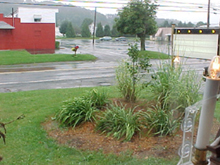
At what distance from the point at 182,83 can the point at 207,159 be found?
3680 millimetres

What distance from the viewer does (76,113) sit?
6.45 m

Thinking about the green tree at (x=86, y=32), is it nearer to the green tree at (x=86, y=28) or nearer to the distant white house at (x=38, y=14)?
the green tree at (x=86, y=28)

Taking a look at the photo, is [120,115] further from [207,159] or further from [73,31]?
[73,31]

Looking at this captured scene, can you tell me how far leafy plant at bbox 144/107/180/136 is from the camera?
5.54m

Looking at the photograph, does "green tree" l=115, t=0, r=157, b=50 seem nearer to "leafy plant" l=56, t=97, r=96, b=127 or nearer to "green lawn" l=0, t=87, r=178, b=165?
"green lawn" l=0, t=87, r=178, b=165

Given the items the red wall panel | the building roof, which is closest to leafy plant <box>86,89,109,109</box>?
the building roof

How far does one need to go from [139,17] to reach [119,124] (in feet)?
79.8

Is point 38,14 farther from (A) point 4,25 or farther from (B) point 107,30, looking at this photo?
(B) point 107,30

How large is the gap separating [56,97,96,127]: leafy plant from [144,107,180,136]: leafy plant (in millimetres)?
1336

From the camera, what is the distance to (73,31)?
2734 inches

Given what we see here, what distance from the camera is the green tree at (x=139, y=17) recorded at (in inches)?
1120

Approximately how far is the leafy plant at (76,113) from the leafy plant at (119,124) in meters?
0.44

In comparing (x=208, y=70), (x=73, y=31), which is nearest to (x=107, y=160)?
(x=208, y=70)

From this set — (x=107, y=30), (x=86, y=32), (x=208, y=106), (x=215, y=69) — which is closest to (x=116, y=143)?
(x=208, y=106)
